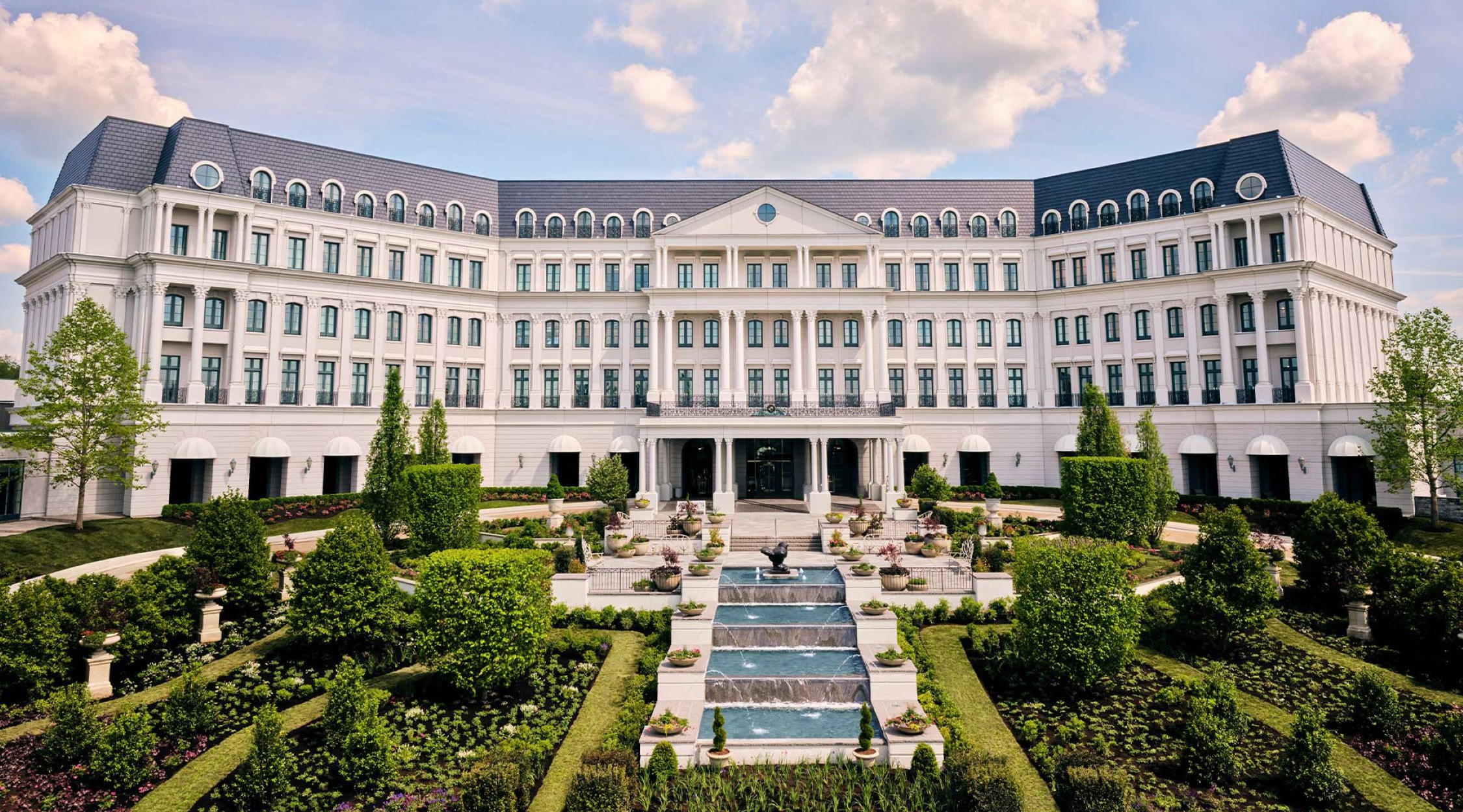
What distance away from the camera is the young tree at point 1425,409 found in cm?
3534

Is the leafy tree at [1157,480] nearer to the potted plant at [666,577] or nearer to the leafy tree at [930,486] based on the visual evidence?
the leafy tree at [930,486]

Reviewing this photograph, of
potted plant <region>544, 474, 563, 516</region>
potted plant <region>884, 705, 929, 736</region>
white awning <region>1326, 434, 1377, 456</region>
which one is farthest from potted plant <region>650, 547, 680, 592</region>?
white awning <region>1326, 434, 1377, 456</region>

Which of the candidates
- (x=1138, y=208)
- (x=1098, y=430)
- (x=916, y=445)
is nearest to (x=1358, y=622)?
(x=1098, y=430)

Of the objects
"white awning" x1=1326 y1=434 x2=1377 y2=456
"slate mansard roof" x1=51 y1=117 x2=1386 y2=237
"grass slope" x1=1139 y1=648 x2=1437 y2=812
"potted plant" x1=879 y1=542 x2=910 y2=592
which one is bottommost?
"grass slope" x1=1139 y1=648 x2=1437 y2=812

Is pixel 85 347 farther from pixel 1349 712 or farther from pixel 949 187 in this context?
pixel 949 187

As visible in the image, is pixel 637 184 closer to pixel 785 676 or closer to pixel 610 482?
pixel 610 482

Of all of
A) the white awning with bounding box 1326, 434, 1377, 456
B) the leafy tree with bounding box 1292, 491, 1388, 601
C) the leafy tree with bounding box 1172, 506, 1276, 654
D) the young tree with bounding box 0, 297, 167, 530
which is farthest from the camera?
the white awning with bounding box 1326, 434, 1377, 456

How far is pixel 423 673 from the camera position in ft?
68.7

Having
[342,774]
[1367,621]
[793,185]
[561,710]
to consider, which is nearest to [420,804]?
[342,774]

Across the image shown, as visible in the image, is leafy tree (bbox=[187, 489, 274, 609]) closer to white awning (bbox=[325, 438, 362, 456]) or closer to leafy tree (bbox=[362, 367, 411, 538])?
leafy tree (bbox=[362, 367, 411, 538])

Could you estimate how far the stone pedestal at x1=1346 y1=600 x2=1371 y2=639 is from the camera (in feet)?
73.6

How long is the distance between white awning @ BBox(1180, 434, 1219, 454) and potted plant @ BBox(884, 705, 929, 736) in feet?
122

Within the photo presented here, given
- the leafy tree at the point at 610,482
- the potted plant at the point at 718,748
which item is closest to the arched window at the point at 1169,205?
the leafy tree at the point at 610,482

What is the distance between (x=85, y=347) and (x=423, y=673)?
25.9m
